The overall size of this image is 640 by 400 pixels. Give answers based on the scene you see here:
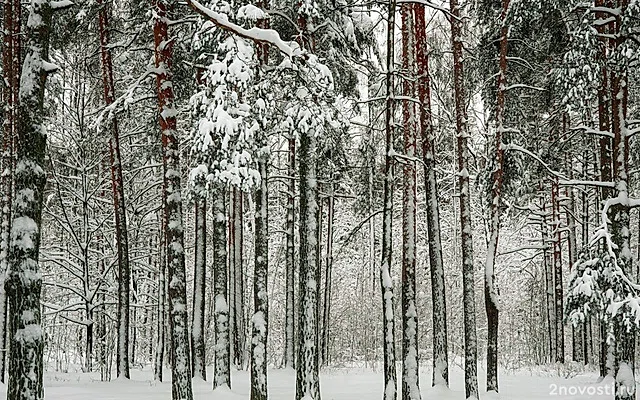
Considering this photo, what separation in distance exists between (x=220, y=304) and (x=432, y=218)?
5.39 m

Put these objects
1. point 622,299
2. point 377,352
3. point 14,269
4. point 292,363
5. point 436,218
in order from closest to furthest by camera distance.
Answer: point 14,269, point 622,299, point 436,218, point 292,363, point 377,352

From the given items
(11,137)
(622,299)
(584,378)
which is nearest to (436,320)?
(622,299)

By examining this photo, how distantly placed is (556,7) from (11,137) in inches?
497

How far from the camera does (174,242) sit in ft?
35.3

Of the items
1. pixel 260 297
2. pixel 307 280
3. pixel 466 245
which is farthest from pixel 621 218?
pixel 260 297

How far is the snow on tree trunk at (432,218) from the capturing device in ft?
45.0

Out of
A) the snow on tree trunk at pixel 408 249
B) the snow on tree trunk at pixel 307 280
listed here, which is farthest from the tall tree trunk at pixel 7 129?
the snow on tree trunk at pixel 408 249

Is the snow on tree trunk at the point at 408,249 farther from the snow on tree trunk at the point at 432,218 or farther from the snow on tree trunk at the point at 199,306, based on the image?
the snow on tree trunk at the point at 199,306

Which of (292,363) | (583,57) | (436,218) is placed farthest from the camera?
(292,363)

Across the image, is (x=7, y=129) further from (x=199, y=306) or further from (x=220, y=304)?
(x=220, y=304)

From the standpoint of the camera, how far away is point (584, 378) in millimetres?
17062

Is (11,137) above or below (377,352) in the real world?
above

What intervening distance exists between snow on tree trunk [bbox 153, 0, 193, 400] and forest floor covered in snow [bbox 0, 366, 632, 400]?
1.61 meters

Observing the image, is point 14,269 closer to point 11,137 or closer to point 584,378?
point 11,137
